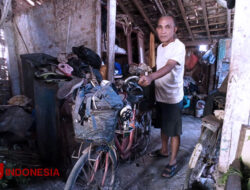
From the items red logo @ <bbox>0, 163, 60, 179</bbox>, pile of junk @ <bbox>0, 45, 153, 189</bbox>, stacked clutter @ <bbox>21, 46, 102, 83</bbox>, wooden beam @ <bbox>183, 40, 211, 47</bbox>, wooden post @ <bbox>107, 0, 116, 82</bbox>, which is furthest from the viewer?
wooden beam @ <bbox>183, 40, 211, 47</bbox>

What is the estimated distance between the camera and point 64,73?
97.7 inches

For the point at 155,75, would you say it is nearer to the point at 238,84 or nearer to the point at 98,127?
the point at 238,84

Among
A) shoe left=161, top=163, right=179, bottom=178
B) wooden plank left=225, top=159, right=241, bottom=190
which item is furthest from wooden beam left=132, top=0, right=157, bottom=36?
wooden plank left=225, top=159, right=241, bottom=190

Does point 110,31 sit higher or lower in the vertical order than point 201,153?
higher

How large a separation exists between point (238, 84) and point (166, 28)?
1.24 metres

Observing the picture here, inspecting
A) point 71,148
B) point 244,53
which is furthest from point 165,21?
point 71,148

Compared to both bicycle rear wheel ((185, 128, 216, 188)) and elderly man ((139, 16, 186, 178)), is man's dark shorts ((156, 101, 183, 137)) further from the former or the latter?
bicycle rear wheel ((185, 128, 216, 188))

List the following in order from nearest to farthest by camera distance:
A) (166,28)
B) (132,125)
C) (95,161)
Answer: (95,161) → (132,125) → (166,28)

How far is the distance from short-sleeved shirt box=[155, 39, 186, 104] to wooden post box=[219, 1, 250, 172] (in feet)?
2.62

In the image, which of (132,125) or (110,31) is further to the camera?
(110,31)

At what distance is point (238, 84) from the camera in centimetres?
134

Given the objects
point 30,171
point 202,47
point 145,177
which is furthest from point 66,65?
point 202,47

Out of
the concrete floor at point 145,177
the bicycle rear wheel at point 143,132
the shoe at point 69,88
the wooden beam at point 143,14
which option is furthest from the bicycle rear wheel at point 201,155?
the wooden beam at point 143,14

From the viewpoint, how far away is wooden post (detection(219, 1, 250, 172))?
1.28m
